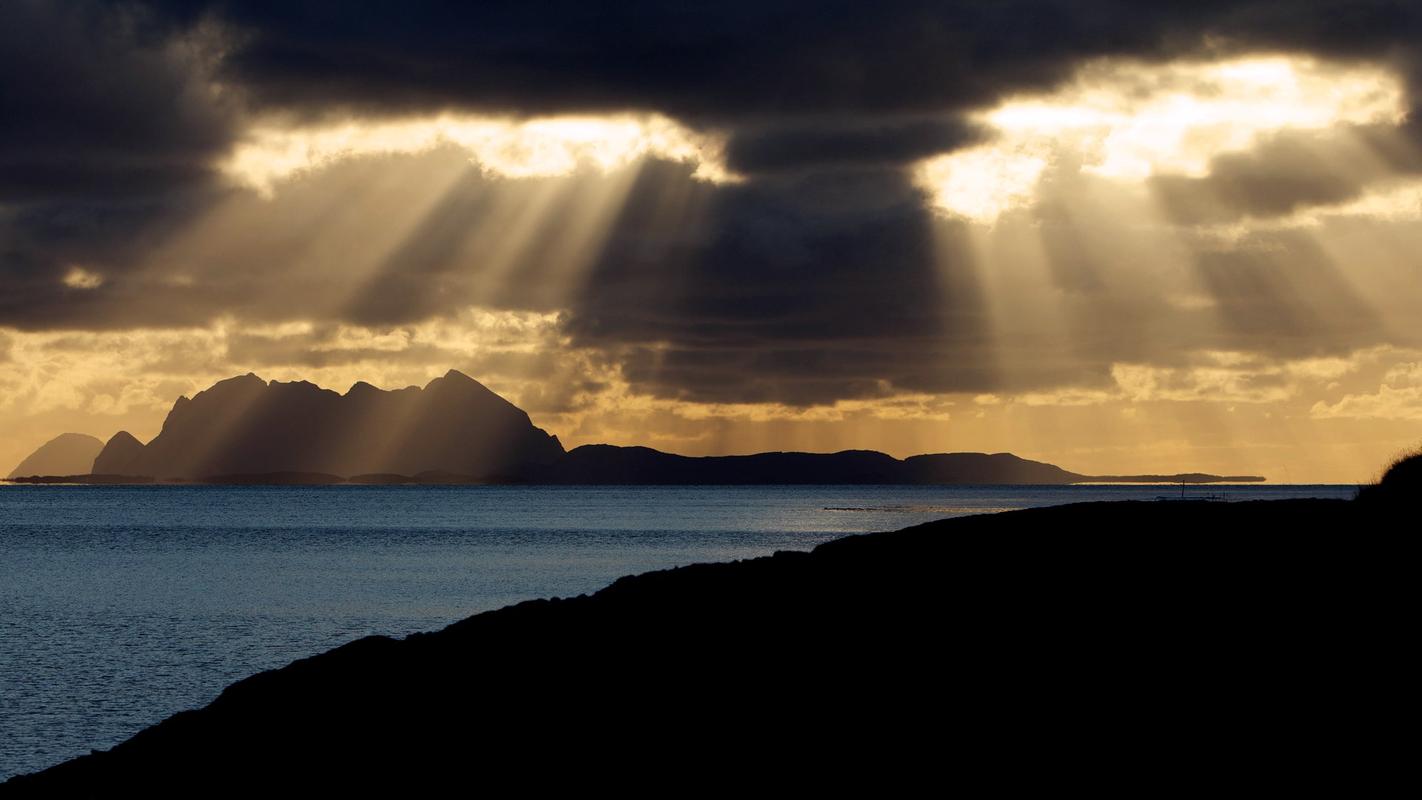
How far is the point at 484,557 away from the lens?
119 m

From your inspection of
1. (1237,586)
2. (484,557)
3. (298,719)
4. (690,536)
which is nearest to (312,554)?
(484,557)

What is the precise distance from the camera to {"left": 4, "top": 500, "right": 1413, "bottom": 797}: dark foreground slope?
1842 cm

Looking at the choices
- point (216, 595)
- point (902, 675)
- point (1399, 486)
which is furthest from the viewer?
point (216, 595)

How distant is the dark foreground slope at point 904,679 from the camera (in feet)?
60.4

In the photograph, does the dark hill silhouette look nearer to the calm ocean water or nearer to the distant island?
the distant island

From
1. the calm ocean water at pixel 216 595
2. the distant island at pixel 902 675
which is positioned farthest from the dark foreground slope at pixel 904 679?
the calm ocean water at pixel 216 595

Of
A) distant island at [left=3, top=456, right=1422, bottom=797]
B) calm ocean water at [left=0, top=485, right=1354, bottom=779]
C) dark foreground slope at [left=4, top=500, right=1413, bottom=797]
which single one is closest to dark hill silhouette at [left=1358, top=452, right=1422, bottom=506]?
distant island at [left=3, top=456, right=1422, bottom=797]

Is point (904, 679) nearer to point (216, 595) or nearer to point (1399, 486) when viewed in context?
point (1399, 486)

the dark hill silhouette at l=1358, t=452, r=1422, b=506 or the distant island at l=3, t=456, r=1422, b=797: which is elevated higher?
the dark hill silhouette at l=1358, t=452, r=1422, b=506

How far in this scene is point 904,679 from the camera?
20797 mm

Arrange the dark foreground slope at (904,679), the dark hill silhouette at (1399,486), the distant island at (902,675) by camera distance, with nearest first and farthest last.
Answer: the dark foreground slope at (904,679) < the distant island at (902,675) < the dark hill silhouette at (1399,486)

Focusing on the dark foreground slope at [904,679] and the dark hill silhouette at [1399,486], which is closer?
the dark foreground slope at [904,679]

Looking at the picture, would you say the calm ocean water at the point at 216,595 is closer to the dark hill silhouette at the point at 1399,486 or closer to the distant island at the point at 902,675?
the distant island at the point at 902,675

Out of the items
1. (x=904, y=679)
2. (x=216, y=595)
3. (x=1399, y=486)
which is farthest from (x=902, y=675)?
(x=216, y=595)
